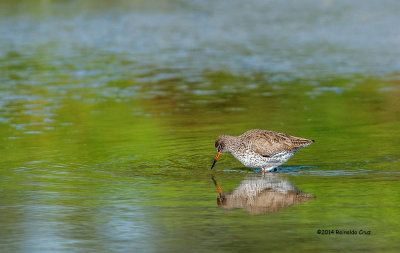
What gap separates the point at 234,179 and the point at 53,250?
4.75m

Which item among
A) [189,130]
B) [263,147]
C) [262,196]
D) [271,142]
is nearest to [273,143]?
[271,142]

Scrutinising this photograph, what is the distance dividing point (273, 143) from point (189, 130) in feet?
15.3

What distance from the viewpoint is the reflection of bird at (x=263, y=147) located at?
14398mm

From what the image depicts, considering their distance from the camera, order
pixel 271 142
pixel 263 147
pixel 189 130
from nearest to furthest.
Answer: pixel 263 147, pixel 271 142, pixel 189 130

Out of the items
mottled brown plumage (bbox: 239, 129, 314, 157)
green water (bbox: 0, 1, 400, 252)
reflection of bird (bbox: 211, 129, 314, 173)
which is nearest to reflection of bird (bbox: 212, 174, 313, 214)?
green water (bbox: 0, 1, 400, 252)

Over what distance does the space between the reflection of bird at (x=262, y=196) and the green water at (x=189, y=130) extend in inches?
7.2

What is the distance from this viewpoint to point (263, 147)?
1453 centimetres

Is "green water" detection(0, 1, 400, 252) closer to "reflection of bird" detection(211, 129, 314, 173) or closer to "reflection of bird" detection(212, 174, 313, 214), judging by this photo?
"reflection of bird" detection(212, 174, 313, 214)

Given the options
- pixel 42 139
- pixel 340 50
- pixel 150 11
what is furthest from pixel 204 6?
pixel 42 139

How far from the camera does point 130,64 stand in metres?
31.7

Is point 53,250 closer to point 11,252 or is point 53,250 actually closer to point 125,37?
point 11,252

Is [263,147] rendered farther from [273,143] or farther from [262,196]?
[262,196]

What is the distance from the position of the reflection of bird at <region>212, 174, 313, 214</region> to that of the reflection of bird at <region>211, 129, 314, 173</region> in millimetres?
563

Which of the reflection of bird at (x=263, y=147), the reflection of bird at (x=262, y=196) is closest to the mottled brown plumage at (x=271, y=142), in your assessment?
the reflection of bird at (x=263, y=147)
